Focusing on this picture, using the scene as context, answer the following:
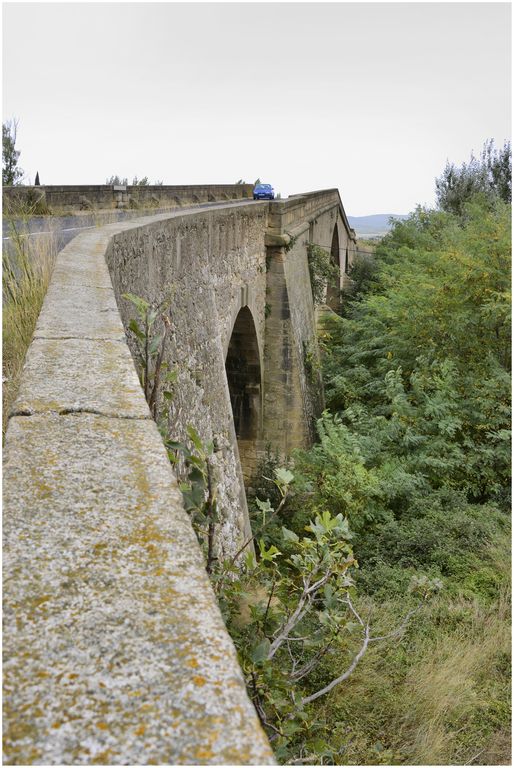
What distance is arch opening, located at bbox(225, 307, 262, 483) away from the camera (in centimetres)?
1213

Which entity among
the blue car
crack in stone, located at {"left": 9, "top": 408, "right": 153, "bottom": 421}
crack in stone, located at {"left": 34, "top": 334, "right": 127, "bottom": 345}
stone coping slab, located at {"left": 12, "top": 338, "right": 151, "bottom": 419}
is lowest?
crack in stone, located at {"left": 9, "top": 408, "right": 153, "bottom": 421}

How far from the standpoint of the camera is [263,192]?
20969mm

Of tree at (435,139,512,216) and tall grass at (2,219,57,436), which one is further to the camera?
tree at (435,139,512,216)

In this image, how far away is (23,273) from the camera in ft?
12.4

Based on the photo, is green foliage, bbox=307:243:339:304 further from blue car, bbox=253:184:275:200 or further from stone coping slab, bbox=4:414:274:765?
stone coping slab, bbox=4:414:274:765

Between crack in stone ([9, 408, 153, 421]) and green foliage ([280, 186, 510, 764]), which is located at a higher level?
crack in stone ([9, 408, 153, 421])

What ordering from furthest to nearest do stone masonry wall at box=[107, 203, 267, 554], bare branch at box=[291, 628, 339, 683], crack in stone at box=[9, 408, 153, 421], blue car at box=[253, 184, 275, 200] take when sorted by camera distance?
blue car at box=[253, 184, 275, 200]
stone masonry wall at box=[107, 203, 267, 554]
bare branch at box=[291, 628, 339, 683]
crack in stone at box=[9, 408, 153, 421]

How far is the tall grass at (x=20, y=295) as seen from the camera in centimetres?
305

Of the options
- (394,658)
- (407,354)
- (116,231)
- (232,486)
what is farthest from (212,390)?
(407,354)

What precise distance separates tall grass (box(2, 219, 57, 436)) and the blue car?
17.3 meters

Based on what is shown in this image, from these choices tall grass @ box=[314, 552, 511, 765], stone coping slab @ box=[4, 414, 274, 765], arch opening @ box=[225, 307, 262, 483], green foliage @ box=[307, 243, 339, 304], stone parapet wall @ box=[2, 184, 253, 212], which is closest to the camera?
stone coping slab @ box=[4, 414, 274, 765]

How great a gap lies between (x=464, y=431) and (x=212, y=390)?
570cm

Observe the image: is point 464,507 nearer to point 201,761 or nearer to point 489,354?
Answer: point 489,354

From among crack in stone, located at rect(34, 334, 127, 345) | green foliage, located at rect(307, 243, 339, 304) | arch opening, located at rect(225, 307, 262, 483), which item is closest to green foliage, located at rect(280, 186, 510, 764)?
green foliage, located at rect(307, 243, 339, 304)
